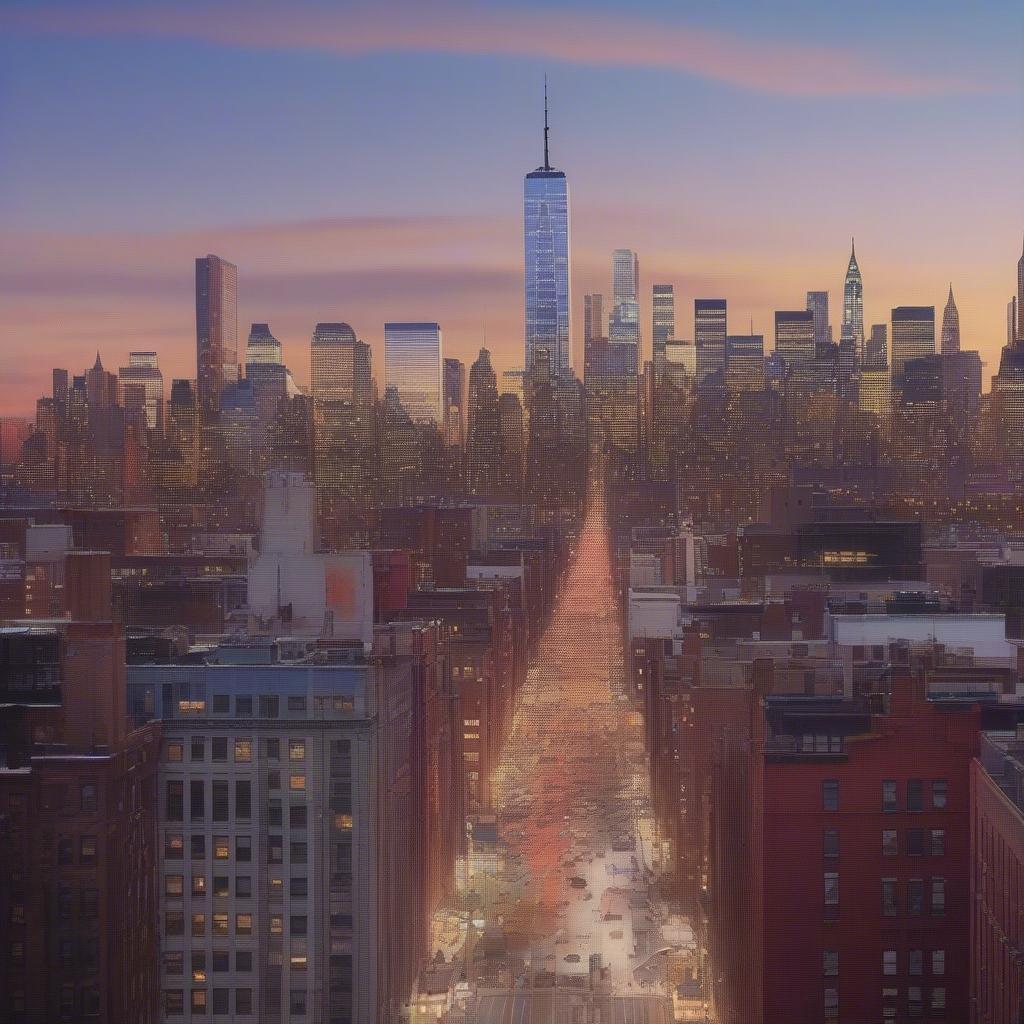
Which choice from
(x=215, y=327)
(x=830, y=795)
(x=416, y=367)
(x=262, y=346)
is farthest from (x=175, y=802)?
(x=416, y=367)

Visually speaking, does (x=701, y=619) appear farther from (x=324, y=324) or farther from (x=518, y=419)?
(x=324, y=324)

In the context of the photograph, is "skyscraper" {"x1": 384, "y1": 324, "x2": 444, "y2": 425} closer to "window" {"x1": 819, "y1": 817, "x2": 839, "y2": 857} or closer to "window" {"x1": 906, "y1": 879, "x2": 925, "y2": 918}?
"window" {"x1": 819, "y1": 817, "x2": 839, "y2": 857}

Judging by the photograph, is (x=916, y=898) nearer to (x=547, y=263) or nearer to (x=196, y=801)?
(x=196, y=801)

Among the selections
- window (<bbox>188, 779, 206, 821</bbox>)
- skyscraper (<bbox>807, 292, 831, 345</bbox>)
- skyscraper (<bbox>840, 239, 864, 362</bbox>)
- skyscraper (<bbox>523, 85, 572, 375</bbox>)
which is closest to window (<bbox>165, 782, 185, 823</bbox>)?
window (<bbox>188, 779, 206, 821</bbox>)

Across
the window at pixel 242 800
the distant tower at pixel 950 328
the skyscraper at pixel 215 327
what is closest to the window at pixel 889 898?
the window at pixel 242 800

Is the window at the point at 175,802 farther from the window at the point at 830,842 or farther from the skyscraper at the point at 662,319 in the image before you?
the skyscraper at the point at 662,319

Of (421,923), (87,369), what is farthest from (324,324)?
(421,923)
